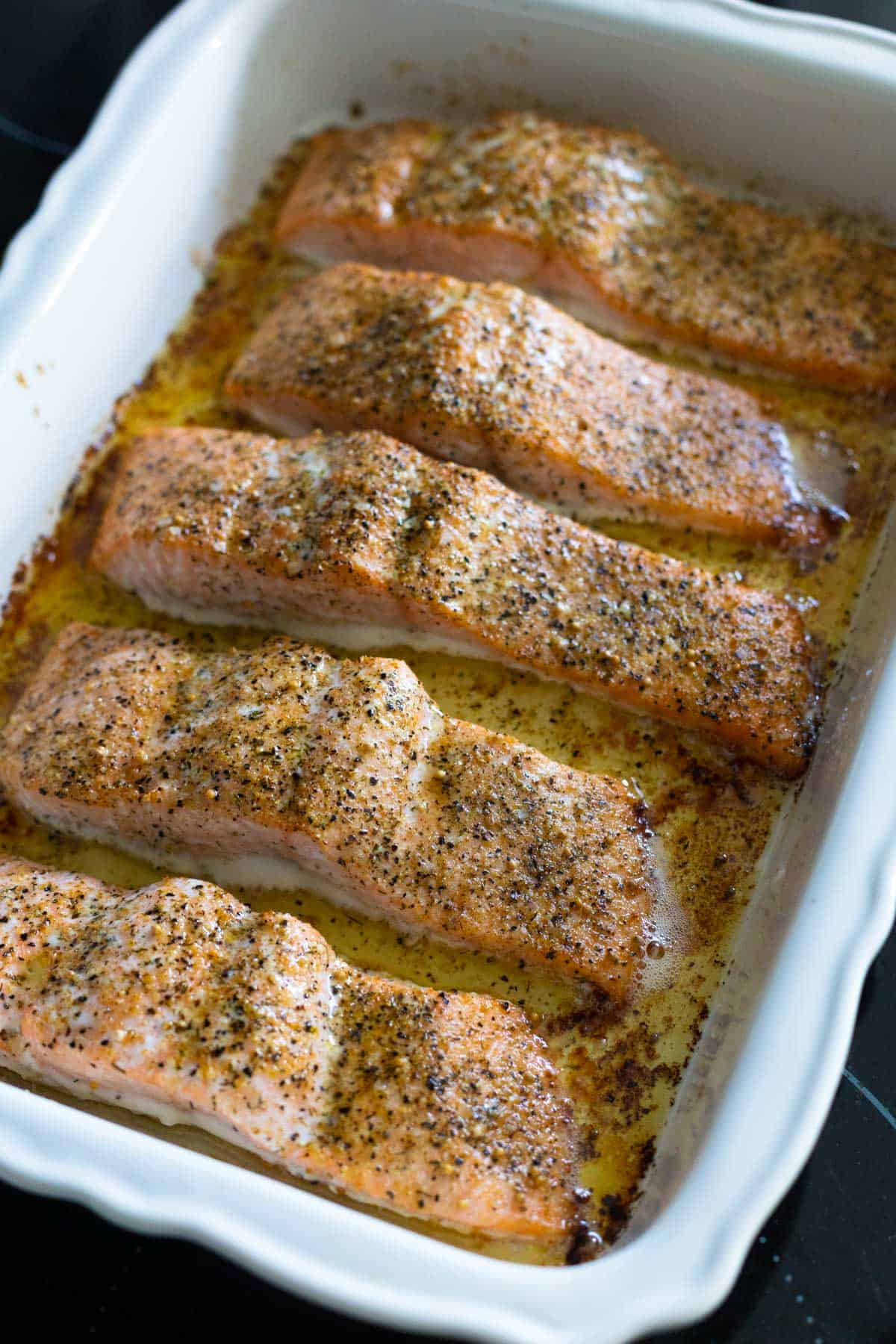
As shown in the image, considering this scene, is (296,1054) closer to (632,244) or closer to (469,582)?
(469,582)

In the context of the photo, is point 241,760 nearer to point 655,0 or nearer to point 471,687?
point 471,687

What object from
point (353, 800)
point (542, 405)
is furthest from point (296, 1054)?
point (542, 405)

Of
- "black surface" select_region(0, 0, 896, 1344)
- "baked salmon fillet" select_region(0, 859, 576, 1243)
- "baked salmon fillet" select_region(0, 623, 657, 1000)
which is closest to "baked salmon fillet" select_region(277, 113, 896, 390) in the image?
"baked salmon fillet" select_region(0, 623, 657, 1000)

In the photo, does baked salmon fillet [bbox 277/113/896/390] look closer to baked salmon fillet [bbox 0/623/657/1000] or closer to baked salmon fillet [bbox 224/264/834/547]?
baked salmon fillet [bbox 224/264/834/547]

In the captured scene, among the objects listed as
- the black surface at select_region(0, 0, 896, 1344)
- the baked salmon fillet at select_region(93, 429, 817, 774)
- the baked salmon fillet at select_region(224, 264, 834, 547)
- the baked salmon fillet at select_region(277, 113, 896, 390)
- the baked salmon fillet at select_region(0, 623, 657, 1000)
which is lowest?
the black surface at select_region(0, 0, 896, 1344)

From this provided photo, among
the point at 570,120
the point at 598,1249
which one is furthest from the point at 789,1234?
the point at 570,120

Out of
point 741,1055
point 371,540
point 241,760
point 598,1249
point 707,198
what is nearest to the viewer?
point 741,1055

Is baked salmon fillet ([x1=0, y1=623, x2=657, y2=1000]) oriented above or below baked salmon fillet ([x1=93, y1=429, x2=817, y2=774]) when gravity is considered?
below
